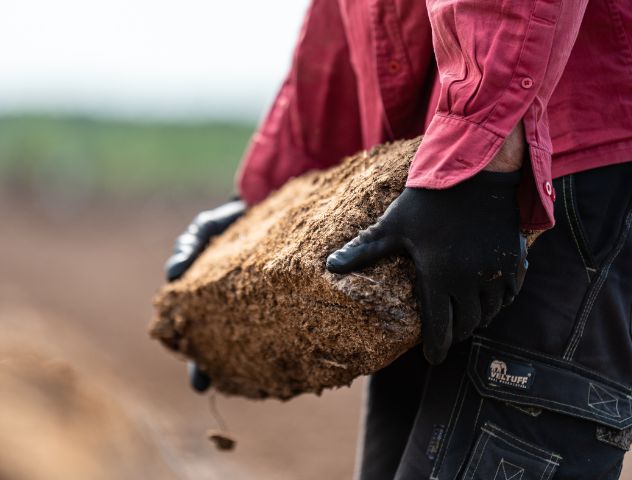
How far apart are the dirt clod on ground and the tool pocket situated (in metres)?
0.23

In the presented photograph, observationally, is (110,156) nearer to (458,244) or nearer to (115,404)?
(115,404)

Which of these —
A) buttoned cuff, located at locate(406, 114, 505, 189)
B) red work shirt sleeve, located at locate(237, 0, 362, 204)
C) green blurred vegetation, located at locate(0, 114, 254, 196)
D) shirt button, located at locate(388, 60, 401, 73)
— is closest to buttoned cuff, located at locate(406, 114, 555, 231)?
buttoned cuff, located at locate(406, 114, 505, 189)

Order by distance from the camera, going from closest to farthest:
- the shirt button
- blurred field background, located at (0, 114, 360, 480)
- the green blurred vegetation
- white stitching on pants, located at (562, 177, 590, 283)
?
white stitching on pants, located at (562, 177, 590, 283) < the shirt button < blurred field background, located at (0, 114, 360, 480) < the green blurred vegetation

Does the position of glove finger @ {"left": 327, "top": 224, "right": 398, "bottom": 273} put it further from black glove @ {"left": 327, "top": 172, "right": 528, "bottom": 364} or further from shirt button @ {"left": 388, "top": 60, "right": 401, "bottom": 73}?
shirt button @ {"left": 388, "top": 60, "right": 401, "bottom": 73}

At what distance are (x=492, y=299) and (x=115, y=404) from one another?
357cm

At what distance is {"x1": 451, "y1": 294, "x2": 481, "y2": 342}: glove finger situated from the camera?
4.45 feet

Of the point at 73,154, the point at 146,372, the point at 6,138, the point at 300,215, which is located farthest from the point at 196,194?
the point at 300,215

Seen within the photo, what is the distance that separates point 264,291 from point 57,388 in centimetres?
286

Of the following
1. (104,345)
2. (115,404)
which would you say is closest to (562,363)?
(115,404)

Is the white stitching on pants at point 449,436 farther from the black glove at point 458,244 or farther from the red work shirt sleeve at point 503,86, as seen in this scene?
the red work shirt sleeve at point 503,86

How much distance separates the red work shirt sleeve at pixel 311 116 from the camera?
2012mm

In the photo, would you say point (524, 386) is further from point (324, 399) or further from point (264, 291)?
point (324, 399)

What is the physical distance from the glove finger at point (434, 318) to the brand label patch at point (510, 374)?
0.10 meters

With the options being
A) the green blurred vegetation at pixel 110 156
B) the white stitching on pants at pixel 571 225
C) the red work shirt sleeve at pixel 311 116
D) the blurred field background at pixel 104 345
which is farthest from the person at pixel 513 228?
the green blurred vegetation at pixel 110 156
